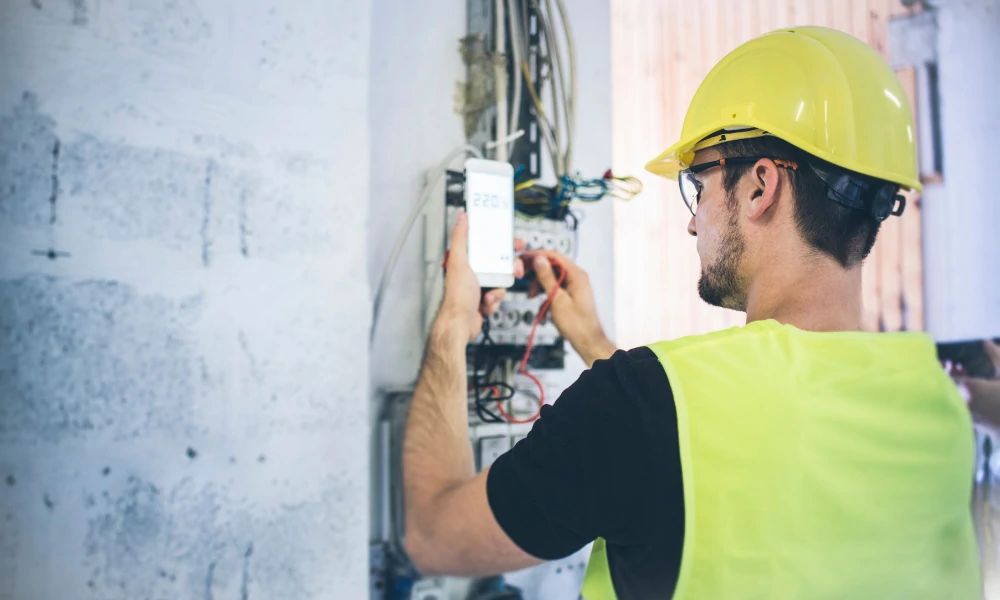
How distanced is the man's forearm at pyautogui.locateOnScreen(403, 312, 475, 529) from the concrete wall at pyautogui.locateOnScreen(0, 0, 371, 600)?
83mm

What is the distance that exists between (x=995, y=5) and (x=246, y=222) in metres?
2.40

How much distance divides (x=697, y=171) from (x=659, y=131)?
760 mm

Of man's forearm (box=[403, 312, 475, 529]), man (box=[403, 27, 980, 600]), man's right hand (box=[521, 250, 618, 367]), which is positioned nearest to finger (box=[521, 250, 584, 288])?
man's right hand (box=[521, 250, 618, 367])

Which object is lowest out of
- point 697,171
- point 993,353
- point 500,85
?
point 993,353

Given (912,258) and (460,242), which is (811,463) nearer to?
(460,242)

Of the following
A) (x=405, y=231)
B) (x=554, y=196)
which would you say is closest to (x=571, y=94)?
(x=554, y=196)

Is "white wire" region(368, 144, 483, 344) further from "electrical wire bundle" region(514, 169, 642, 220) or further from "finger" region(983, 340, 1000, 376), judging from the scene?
"finger" region(983, 340, 1000, 376)

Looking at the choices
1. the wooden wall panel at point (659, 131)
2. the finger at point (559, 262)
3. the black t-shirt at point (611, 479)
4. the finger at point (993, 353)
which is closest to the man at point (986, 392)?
the finger at point (993, 353)

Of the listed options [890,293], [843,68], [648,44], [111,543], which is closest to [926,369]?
[843,68]

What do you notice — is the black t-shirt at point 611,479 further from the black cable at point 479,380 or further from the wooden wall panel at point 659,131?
the wooden wall panel at point 659,131

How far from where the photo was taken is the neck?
0.75 m

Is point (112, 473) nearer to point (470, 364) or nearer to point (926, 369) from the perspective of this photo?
point (470, 364)

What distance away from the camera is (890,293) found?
1999mm

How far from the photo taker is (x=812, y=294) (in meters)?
0.75
